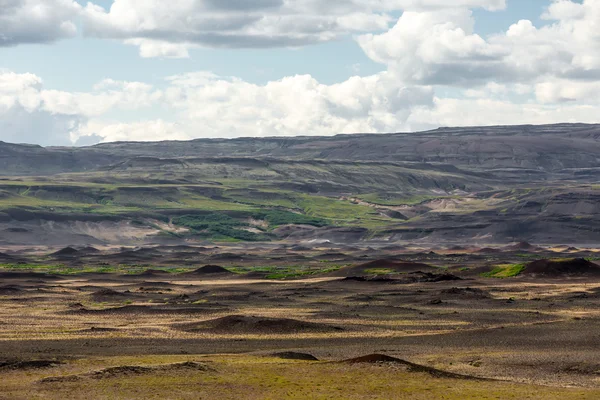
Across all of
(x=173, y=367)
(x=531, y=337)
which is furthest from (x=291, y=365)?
(x=531, y=337)

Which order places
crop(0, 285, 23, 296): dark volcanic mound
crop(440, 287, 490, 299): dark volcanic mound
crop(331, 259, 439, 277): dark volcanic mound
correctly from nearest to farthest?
crop(440, 287, 490, 299): dark volcanic mound < crop(0, 285, 23, 296): dark volcanic mound < crop(331, 259, 439, 277): dark volcanic mound

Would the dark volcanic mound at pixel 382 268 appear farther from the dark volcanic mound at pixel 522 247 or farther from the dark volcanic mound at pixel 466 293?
the dark volcanic mound at pixel 522 247

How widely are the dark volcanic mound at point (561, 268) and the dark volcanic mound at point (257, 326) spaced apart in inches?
1933

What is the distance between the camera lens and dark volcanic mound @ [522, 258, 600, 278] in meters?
104

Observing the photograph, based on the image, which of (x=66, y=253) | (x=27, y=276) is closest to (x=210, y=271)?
(x=27, y=276)

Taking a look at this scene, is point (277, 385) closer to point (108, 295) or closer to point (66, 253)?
point (108, 295)

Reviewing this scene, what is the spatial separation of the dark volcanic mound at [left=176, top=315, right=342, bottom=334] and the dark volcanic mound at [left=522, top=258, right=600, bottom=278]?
161 ft

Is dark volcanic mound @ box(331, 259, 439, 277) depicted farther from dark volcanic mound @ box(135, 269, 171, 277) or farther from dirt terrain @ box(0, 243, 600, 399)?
dark volcanic mound @ box(135, 269, 171, 277)

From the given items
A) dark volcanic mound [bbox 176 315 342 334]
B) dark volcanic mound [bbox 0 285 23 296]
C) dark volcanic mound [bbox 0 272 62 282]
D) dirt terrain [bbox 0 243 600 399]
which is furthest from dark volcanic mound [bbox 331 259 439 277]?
dark volcanic mound [bbox 176 315 342 334]

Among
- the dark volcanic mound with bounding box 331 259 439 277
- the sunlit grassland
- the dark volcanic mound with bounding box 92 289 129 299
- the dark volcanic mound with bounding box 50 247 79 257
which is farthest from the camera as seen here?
the dark volcanic mound with bounding box 50 247 79 257

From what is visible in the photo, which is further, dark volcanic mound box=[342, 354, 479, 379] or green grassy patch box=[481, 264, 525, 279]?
green grassy patch box=[481, 264, 525, 279]

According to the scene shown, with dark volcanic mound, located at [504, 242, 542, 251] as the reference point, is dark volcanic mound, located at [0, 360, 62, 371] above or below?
above

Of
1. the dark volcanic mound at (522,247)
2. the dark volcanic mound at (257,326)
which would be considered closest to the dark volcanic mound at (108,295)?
the dark volcanic mound at (257,326)

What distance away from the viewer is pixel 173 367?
131 ft
